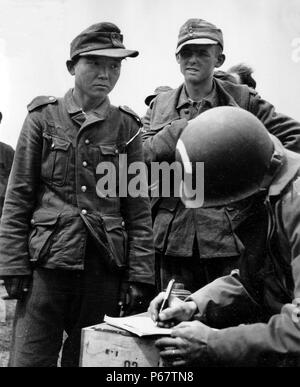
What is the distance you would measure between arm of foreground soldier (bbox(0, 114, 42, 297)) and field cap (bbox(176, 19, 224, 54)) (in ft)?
4.35

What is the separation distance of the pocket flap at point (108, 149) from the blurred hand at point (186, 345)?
1.41 metres

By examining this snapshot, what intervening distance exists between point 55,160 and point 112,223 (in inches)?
18.6

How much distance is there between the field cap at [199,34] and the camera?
4.77 m

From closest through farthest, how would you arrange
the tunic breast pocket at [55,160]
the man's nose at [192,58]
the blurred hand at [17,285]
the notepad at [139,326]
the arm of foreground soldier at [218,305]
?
the notepad at [139,326], the arm of foreground soldier at [218,305], the blurred hand at [17,285], the tunic breast pocket at [55,160], the man's nose at [192,58]

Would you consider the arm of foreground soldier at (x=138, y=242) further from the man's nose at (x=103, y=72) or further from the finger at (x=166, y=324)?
the finger at (x=166, y=324)

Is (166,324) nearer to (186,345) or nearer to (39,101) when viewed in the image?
(186,345)

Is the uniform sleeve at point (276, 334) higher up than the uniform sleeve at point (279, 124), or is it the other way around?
the uniform sleeve at point (279, 124)

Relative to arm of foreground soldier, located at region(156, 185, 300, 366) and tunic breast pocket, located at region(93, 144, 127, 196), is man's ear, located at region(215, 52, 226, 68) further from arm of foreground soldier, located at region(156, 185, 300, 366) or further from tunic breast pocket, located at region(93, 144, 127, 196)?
arm of foreground soldier, located at region(156, 185, 300, 366)

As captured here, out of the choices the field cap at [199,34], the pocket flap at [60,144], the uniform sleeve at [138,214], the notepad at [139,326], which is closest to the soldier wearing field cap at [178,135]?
the field cap at [199,34]

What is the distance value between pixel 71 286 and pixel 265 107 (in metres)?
1.78

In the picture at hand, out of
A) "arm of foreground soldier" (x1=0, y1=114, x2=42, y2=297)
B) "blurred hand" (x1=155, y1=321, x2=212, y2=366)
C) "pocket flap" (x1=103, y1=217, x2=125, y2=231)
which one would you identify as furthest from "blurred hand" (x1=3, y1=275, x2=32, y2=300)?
"blurred hand" (x1=155, y1=321, x2=212, y2=366)

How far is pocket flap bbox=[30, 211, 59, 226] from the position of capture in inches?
152

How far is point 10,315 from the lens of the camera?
7.20 m
